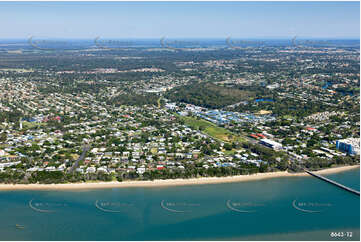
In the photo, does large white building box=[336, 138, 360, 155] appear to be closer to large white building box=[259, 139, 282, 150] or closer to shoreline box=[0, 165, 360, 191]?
large white building box=[259, 139, 282, 150]

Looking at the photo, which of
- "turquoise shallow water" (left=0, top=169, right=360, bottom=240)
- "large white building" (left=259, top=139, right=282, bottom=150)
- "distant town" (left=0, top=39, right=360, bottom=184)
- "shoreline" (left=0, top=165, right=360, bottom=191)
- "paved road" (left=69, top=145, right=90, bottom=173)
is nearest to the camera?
"turquoise shallow water" (left=0, top=169, right=360, bottom=240)

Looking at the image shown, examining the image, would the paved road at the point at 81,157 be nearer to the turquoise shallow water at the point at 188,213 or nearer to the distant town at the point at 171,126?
the distant town at the point at 171,126

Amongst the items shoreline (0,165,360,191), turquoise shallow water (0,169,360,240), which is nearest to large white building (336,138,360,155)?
turquoise shallow water (0,169,360,240)

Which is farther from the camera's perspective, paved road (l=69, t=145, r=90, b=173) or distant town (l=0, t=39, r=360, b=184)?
distant town (l=0, t=39, r=360, b=184)

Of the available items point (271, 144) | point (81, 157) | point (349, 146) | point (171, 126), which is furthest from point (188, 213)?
point (171, 126)

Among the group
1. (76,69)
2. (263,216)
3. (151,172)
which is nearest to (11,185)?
(151,172)

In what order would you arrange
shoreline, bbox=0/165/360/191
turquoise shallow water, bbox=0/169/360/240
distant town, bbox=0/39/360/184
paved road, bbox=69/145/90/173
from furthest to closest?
distant town, bbox=0/39/360/184
paved road, bbox=69/145/90/173
shoreline, bbox=0/165/360/191
turquoise shallow water, bbox=0/169/360/240

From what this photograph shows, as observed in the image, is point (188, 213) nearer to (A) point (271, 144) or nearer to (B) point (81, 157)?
(B) point (81, 157)

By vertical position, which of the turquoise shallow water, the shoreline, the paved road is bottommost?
the turquoise shallow water
